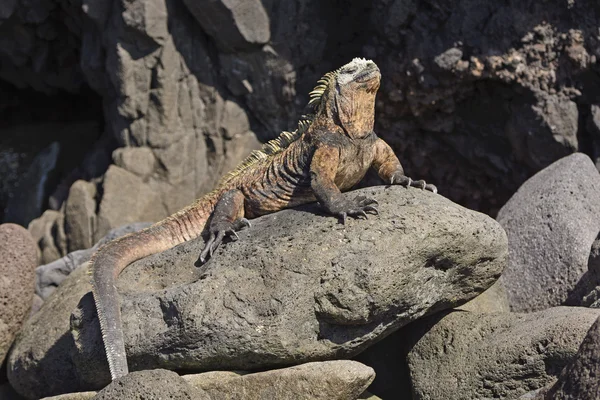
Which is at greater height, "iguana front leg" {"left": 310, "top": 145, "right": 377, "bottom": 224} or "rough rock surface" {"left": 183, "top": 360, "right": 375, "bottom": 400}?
"iguana front leg" {"left": 310, "top": 145, "right": 377, "bottom": 224}

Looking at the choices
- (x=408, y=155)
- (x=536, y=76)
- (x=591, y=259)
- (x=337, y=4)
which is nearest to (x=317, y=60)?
(x=337, y=4)

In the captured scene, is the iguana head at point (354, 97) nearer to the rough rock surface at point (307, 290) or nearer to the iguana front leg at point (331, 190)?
the iguana front leg at point (331, 190)

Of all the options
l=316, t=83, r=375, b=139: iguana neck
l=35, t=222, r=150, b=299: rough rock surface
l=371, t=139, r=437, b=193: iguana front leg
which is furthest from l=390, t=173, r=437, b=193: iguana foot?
l=35, t=222, r=150, b=299: rough rock surface

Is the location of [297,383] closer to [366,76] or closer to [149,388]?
[149,388]

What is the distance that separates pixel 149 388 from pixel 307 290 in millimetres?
1150

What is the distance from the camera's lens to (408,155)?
437 inches

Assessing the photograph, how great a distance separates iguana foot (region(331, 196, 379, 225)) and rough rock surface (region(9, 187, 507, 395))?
0.17ft

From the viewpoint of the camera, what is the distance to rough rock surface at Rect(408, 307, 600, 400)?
Answer: 215 inches

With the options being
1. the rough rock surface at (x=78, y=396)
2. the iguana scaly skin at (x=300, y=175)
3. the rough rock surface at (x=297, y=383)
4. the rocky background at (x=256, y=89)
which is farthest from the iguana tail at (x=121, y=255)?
the rocky background at (x=256, y=89)

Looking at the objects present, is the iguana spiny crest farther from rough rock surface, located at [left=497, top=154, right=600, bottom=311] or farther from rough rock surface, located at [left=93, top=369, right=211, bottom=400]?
rough rock surface, located at [left=93, top=369, right=211, bottom=400]

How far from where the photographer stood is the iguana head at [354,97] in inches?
250

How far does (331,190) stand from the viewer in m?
5.96

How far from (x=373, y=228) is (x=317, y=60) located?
617 cm

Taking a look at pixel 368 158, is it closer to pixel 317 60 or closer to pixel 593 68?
pixel 593 68
